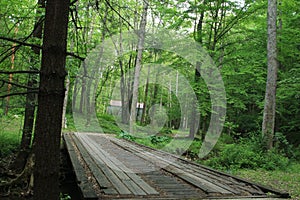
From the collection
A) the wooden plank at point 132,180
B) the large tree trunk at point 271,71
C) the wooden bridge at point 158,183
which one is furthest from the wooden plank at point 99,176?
the large tree trunk at point 271,71

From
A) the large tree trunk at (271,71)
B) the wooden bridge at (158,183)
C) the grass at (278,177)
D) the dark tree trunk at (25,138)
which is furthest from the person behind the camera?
the large tree trunk at (271,71)

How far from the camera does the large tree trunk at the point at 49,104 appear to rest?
1428 mm

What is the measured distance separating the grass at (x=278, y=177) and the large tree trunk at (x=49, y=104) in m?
4.44

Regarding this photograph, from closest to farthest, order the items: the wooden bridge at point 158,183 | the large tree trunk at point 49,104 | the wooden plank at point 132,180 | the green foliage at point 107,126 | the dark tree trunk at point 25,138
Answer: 1. the large tree trunk at point 49,104
2. the wooden bridge at point 158,183
3. the wooden plank at point 132,180
4. the dark tree trunk at point 25,138
5. the green foliage at point 107,126

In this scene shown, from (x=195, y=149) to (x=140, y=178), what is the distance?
709 centimetres

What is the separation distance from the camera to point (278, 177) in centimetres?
641

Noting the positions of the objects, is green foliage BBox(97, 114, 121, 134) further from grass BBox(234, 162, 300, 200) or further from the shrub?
grass BBox(234, 162, 300, 200)

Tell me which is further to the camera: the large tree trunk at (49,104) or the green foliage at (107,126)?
the green foliage at (107,126)

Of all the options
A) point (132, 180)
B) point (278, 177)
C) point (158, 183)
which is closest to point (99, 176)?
point (132, 180)

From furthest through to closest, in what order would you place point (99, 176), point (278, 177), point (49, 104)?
point (278, 177) < point (99, 176) < point (49, 104)

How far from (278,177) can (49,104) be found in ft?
20.9

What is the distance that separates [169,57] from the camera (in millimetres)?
14445

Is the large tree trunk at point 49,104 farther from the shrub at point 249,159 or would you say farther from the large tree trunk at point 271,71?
the large tree trunk at point 271,71

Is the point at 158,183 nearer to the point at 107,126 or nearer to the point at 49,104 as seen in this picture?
the point at 49,104
